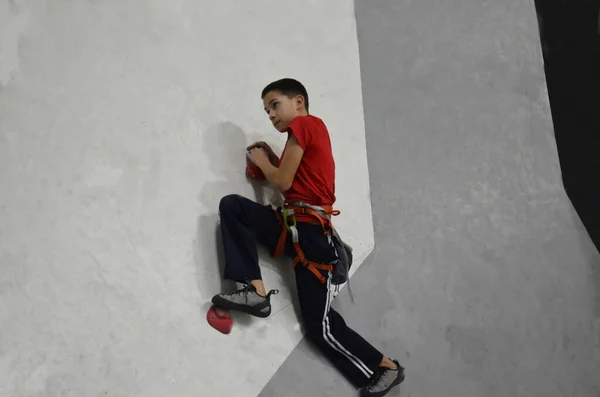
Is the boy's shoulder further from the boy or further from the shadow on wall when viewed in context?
the shadow on wall

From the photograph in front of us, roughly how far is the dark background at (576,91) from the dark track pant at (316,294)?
4.21 feet

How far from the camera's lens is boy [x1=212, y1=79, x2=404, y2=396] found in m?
1.71

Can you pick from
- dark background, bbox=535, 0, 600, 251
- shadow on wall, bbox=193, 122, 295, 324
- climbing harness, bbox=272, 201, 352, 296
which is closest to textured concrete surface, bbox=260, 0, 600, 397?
dark background, bbox=535, 0, 600, 251

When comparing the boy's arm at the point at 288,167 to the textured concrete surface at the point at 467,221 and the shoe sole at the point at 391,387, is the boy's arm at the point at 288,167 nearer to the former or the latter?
the textured concrete surface at the point at 467,221

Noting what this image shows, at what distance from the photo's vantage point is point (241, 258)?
1.67m

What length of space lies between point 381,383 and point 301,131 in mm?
818

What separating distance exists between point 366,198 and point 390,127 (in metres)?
0.35

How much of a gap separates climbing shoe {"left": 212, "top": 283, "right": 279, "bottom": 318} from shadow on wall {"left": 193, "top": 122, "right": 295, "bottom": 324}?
0.21 feet

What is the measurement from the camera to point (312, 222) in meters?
1.75

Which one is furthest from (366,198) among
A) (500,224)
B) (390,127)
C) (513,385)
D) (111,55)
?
(111,55)

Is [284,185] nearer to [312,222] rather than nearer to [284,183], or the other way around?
[284,183]

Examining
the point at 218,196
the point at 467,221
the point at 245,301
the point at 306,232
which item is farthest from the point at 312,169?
the point at 467,221

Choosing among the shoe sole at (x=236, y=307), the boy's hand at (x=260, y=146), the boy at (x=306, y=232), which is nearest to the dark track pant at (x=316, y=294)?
the boy at (x=306, y=232)

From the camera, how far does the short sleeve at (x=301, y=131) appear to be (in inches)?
67.7
